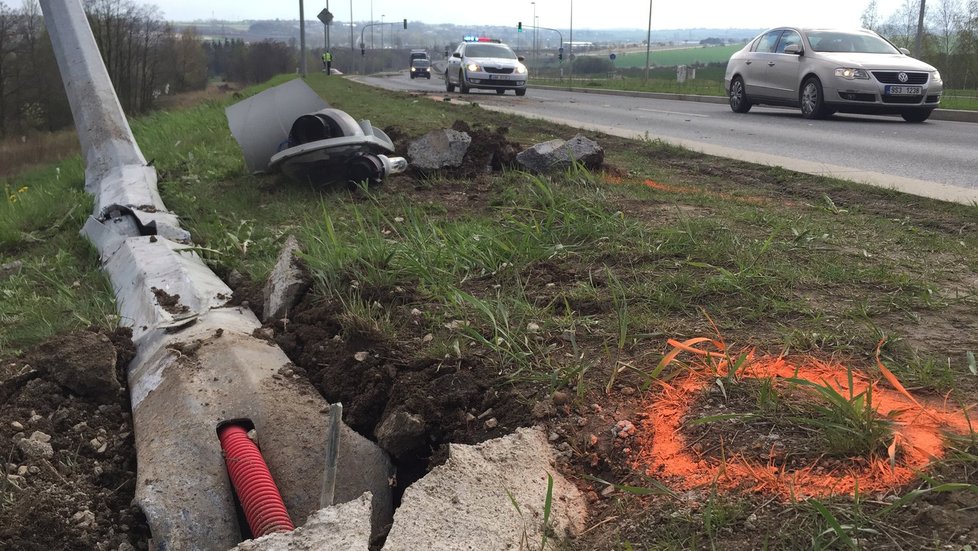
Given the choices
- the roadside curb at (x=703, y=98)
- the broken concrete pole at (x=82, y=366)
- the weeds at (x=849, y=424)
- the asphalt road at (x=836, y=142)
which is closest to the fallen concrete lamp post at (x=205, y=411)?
the broken concrete pole at (x=82, y=366)

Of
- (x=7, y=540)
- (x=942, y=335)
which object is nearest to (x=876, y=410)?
(x=942, y=335)

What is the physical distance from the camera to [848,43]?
44.0 feet

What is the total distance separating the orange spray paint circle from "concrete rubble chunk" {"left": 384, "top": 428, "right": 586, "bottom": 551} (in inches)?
11.3

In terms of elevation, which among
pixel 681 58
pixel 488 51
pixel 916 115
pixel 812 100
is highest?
pixel 681 58

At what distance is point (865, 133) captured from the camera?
11148 mm

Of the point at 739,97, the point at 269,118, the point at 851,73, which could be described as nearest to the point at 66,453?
the point at 269,118

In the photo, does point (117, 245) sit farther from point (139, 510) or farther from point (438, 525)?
point (438, 525)

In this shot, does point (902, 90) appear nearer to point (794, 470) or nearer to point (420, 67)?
point (794, 470)

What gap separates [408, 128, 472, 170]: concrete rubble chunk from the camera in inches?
262

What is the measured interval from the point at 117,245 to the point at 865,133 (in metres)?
10.0

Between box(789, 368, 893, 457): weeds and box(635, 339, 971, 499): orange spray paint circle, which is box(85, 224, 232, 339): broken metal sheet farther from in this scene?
box(789, 368, 893, 457): weeds

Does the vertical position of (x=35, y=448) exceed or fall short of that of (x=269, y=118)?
it falls short

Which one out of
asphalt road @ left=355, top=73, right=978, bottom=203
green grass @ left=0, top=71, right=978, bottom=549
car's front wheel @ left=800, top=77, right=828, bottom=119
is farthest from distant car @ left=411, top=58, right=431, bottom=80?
green grass @ left=0, top=71, right=978, bottom=549

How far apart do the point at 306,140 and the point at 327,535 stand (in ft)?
16.5
